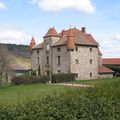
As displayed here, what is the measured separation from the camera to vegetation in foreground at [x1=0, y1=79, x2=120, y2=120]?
11.0 meters

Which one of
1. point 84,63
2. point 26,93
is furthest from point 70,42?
point 26,93

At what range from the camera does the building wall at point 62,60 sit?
216 ft

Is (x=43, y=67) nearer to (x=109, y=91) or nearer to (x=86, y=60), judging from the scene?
(x=86, y=60)

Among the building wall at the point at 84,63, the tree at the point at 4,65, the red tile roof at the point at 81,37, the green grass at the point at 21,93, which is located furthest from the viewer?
the red tile roof at the point at 81,37

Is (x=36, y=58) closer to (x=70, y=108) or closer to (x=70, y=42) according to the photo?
(x=70, y=42)

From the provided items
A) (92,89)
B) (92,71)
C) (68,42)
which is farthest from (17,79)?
(92,89)

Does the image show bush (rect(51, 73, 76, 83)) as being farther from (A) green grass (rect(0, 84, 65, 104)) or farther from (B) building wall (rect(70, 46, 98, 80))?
(A) green grass (rect(0, 84, 65, 104))

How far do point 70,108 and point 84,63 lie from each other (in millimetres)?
56057

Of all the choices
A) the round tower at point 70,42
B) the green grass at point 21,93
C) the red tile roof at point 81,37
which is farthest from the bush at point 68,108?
the red tile roof at point 81,37

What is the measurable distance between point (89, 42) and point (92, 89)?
54765 millimetres

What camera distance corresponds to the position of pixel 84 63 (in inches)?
2655

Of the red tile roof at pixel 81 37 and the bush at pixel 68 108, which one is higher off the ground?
the red tile roof at pixel 81 37

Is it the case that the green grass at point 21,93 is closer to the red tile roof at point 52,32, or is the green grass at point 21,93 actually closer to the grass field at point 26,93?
the grass field at point 26,93

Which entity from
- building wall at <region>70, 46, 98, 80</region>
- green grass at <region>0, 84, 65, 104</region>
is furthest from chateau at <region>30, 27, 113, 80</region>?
green grass at <region>0, 84, 65, 104</region>
